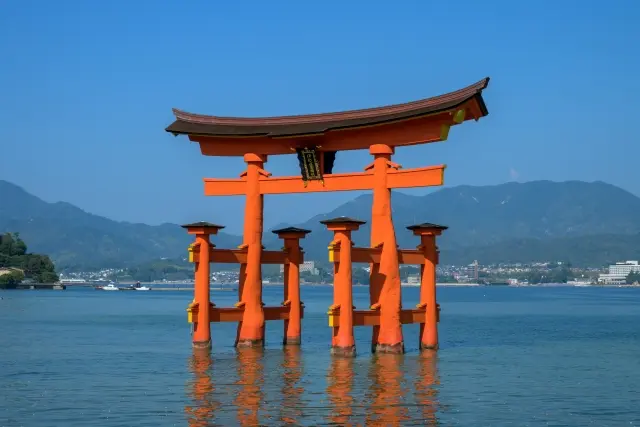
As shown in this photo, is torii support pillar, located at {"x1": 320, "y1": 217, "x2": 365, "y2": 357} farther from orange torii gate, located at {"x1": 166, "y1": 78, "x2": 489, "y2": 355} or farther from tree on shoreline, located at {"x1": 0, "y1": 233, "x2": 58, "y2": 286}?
tree on shoreline, located at {"x1": 0, "y1": 233, "x2": 58, "y2": 286}

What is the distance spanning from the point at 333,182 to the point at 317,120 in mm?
2065

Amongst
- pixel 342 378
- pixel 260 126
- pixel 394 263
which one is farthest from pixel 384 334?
pixel 260 126

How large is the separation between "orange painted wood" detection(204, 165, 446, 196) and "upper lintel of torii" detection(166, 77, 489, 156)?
0.98 metres

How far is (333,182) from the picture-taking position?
31.1 meters

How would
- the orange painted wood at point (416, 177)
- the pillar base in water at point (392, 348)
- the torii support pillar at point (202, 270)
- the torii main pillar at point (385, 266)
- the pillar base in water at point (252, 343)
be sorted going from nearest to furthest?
the orange painted wood at point (416, 177), the torii main pillar at point (385, 266), the pillar base in water at point (392, 348), the torii support pillar at point (202, 270), the pillar base in water at point (252, 343)

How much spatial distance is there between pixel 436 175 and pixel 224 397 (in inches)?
350

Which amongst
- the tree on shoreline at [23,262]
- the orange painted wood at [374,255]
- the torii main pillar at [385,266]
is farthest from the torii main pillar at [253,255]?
the tree on shoreline at [23,262]

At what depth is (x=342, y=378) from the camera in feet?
85.1

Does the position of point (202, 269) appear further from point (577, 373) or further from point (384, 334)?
point (577, 373)

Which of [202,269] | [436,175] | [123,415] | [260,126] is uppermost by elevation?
A: [260,126]

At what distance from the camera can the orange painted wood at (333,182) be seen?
28.3 m

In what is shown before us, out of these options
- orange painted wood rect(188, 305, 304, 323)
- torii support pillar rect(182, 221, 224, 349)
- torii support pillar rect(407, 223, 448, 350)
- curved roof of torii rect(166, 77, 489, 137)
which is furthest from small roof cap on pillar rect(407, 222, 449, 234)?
torii support pillar rect(182, 221, 224, 349)

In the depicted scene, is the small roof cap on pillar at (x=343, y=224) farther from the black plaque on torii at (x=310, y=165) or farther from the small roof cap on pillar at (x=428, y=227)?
the small roof cap on pillar at (x=428, y=227)

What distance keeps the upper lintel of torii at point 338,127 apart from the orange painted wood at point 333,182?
978 millimetres
